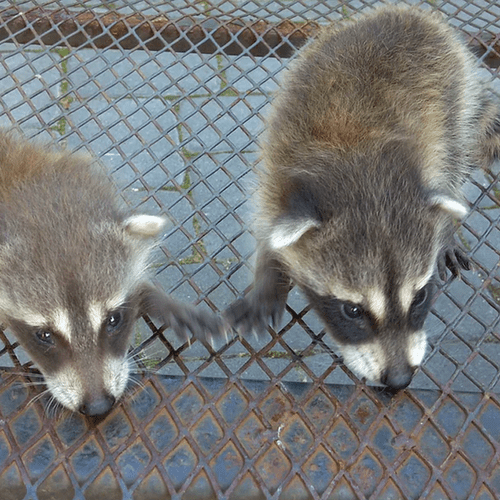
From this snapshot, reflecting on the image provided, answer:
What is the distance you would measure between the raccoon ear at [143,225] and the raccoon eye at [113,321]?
369 mm

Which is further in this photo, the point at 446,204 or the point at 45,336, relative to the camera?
the point at 446,204

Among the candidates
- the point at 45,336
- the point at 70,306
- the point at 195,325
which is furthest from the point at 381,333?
the point at 45,336

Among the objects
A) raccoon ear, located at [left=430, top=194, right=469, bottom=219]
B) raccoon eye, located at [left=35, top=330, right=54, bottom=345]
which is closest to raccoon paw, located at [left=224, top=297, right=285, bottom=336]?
raccoon eye, located at [left=35, top=330, right=54, bottom=345]

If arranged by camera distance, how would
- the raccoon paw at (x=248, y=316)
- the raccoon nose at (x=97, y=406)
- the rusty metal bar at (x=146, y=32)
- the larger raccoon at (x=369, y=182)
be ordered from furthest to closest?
the rusty metal bar at (x=146, y=32) → the raccoon paw at (x=248, y=316) → the larger raccoon at (x=369, y=182) → the raccoon nose at (x=97, y=406)

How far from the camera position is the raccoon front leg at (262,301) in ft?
8.86

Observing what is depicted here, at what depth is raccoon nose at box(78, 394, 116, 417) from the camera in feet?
6.72

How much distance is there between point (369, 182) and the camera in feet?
7.52

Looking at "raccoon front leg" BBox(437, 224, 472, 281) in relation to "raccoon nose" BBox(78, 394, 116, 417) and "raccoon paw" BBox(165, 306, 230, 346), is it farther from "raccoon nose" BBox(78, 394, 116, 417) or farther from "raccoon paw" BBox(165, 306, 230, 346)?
"raccoon nose" BBox(78, 394, 116, 417)

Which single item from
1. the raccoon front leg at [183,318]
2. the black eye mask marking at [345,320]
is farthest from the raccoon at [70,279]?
the black eye mask marking at [345,320]

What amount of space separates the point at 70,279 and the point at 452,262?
1962 millimetres

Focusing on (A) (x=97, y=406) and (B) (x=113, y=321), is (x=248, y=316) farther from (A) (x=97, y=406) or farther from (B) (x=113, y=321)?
(A) (x=97, y=406)

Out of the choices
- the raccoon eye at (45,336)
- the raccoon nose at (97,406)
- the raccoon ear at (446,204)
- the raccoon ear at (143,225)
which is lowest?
the raccoon nose at (97,406)

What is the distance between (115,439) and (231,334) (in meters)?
0.83

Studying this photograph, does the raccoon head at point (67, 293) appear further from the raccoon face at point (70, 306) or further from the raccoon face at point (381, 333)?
the raccoon face at point (381, 333)
